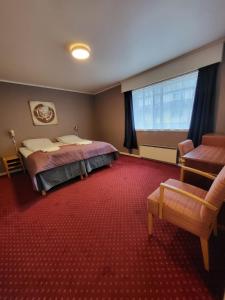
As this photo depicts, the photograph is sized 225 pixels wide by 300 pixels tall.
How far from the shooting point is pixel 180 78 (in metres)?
2.79

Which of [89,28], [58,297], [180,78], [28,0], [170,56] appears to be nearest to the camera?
[58,297]

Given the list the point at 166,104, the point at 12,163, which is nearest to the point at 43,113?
the point at 12,163

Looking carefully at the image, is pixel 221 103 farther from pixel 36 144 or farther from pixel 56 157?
pixel 36 144

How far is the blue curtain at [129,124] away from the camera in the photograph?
3.83 meters

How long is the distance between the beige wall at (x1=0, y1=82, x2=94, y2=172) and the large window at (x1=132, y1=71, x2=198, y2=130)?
2043 mm

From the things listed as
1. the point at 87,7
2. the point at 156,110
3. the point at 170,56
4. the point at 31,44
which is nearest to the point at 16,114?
the point at 31,44

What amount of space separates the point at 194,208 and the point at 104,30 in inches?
89.9

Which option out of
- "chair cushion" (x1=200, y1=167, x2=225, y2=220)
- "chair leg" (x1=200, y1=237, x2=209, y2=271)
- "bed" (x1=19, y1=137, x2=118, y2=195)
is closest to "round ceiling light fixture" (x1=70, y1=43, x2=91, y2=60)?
"bed" (x1=19, y1=137, x2=118, y2=195)

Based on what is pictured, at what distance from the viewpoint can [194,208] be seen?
1.10 meters

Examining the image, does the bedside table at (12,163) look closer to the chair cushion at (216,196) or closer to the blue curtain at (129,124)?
the blue curtain at (129,124)

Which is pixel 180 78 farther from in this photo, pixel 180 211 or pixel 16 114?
pixel 16 114

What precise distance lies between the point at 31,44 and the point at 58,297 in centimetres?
288

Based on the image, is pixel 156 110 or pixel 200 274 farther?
pixel 156 110

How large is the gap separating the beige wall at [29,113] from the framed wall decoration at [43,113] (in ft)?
0.35
